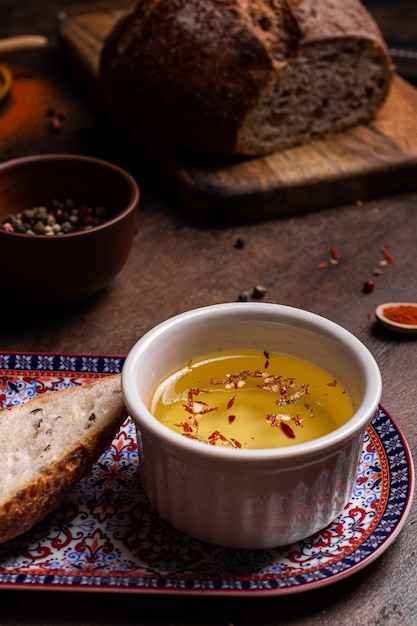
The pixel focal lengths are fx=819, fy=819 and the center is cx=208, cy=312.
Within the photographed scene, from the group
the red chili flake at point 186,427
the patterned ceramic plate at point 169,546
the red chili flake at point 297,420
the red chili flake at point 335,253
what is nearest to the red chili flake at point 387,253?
the red chili flake at point 335,253

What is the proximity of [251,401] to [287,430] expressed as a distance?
134 millimetres

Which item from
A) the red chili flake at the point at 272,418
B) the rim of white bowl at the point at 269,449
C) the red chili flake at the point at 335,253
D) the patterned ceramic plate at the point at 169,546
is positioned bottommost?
the red chili flake at the point at 335,253

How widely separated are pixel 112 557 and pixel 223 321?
0.65 metres

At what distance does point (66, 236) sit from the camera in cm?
264

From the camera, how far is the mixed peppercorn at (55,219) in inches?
114

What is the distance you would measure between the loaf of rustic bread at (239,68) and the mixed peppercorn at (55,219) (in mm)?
700

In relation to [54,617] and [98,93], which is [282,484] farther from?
[98,93]

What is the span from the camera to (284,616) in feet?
5.73

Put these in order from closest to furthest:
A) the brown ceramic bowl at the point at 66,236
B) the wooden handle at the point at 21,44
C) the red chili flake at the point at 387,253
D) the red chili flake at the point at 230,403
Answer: the red chili flake at the point at 230,403
the brown ceramic bowl at the point at 66,236
the red chili flake at the point at 387,253
the wooden handle at the point at 21,44

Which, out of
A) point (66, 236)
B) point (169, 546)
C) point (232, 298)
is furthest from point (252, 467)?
point (232, 298)

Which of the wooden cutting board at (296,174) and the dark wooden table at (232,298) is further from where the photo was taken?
the wooden cutting board at (296,174)

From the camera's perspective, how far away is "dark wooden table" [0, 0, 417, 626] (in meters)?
1.75

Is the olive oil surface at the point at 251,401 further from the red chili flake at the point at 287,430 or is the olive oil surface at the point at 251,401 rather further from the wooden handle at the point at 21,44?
the wooden handle at the point at 21,44

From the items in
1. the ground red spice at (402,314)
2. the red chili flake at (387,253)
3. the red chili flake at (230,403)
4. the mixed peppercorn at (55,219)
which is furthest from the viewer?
the red chili flake at (387,253)
